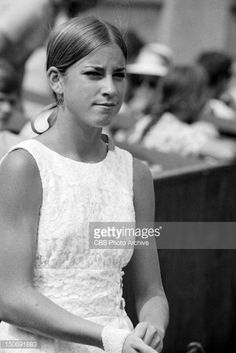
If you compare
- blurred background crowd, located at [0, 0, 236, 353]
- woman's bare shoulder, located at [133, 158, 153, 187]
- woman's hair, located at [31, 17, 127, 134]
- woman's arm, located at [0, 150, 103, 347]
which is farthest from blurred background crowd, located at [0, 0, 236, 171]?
woman's arm, located at [0, 150, 103, 347]

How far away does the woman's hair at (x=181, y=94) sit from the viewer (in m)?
6.54

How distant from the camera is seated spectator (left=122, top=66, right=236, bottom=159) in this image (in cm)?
640

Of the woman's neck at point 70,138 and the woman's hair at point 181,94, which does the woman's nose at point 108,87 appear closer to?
the woman's neck at point 70,138

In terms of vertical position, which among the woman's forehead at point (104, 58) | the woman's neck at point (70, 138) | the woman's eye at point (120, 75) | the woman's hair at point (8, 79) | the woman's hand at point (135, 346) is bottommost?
the woman's hand at point (135, 346)

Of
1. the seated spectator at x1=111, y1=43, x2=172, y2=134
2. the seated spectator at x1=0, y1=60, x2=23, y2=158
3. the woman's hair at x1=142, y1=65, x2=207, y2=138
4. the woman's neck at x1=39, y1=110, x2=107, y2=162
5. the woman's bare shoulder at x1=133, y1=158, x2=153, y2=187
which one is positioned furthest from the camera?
the seated spectator at x1=111, y1=43, x2=172, y2=134

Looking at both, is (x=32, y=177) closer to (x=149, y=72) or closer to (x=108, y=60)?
(x=108, y=60)

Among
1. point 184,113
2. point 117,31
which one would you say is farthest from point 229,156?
point 117,31

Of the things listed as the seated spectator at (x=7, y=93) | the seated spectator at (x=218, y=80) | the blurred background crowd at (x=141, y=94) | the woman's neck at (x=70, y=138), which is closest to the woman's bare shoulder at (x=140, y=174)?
the woman's neck at (x=70, y=138)

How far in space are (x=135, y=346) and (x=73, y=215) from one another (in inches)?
15.2

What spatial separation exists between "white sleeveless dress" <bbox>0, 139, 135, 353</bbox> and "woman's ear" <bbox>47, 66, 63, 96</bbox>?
158 millimetres

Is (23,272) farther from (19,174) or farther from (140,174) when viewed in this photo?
(140,174)

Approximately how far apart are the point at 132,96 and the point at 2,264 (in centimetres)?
496

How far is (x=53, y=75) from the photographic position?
9.23ft

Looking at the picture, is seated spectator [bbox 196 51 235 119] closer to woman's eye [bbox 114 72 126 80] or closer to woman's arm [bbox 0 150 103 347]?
woman's eye [bbox 114 72 126 80]
